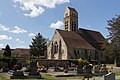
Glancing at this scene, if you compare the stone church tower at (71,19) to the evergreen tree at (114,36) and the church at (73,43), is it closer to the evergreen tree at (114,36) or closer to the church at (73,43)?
the church at (73,43)

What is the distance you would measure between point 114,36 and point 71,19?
80.0ft

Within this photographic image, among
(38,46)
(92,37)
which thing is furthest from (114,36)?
(38,46)

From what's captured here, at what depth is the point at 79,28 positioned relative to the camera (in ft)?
231

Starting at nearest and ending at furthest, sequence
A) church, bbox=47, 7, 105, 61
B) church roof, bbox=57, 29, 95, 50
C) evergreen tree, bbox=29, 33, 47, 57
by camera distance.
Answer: church, bbox=47, 7, 105, 61 → church roof, bbox=57, 29, 95, 50 → evergreen tree, bbox=29, 33, 47, 57

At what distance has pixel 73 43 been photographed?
197ft

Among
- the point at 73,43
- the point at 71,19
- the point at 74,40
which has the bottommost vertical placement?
the point at 73,43

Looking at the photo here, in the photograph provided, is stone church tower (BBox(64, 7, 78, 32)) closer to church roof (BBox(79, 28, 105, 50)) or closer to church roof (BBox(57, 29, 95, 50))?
church roof (BBox(79, 28, 105, 50))

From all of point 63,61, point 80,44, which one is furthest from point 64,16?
point 63,61

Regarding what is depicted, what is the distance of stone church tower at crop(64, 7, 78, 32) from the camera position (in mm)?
70981

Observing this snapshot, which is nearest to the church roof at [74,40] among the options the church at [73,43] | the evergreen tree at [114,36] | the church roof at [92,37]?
the church at [73,43]

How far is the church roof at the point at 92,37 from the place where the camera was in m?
68.4

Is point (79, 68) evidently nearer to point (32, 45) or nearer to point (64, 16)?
point (64, 16)

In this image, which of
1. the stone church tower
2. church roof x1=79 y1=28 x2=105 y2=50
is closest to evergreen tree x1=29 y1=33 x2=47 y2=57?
the stone church tower

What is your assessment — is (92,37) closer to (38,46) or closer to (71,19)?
(71,19)
